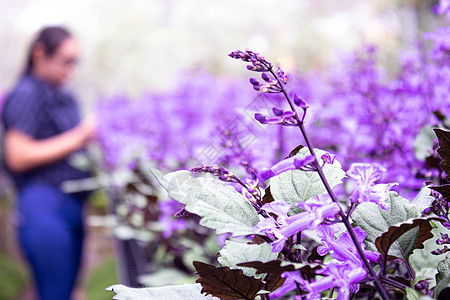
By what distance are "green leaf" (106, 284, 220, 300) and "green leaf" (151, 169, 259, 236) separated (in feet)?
0.39

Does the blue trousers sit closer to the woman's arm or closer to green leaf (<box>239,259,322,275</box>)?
the woman's arm

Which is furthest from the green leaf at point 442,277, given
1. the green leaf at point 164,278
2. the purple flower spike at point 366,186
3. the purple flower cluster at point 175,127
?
the purple flower cluster at point 175,127

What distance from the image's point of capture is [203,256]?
4.62ft

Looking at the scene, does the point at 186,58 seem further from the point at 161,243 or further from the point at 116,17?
the point at 161,243

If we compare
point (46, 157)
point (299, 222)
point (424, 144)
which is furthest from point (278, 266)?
point (46, 157)

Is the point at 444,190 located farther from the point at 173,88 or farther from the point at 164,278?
the point at 173,88

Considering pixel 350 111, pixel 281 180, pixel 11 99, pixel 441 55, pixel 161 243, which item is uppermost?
pixel 441 55

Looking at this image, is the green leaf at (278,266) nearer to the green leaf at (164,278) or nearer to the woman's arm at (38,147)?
the green leaf at (164,278)

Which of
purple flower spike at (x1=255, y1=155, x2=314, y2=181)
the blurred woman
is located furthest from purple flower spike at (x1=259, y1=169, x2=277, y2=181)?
the blurred woman

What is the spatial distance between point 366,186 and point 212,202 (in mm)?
160

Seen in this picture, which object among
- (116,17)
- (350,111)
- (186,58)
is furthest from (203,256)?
(116,17)

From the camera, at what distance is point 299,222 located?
1.60 feet

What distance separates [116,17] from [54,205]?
480 inches

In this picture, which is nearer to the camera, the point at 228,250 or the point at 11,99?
the point at 228,250
